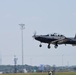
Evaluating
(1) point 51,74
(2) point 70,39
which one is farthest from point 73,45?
(1) point 51,74

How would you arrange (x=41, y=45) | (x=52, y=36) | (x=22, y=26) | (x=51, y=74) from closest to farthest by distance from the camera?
(x=51, y=74) < (x=41, y=45) < (x=52, y=36) < (x=22, y=26)

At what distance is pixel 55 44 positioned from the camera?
3780 inches

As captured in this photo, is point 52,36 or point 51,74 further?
point 52,36

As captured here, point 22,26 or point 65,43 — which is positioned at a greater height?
point 22,26

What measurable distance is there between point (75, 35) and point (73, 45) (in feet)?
10.9

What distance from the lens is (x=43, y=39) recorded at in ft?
326

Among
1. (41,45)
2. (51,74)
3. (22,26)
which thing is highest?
(22,26)

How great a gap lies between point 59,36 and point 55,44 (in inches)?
173

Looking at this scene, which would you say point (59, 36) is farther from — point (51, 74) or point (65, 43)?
point (51, 74)

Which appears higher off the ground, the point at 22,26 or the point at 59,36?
the point at 22,26

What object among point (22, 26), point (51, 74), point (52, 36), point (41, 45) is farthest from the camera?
point (22, 26)

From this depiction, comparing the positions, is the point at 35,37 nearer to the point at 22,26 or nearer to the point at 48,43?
the point at 48,43

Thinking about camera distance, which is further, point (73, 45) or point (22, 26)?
point (22, 26)

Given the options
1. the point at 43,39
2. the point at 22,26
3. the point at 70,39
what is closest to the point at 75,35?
the point at 70,39
